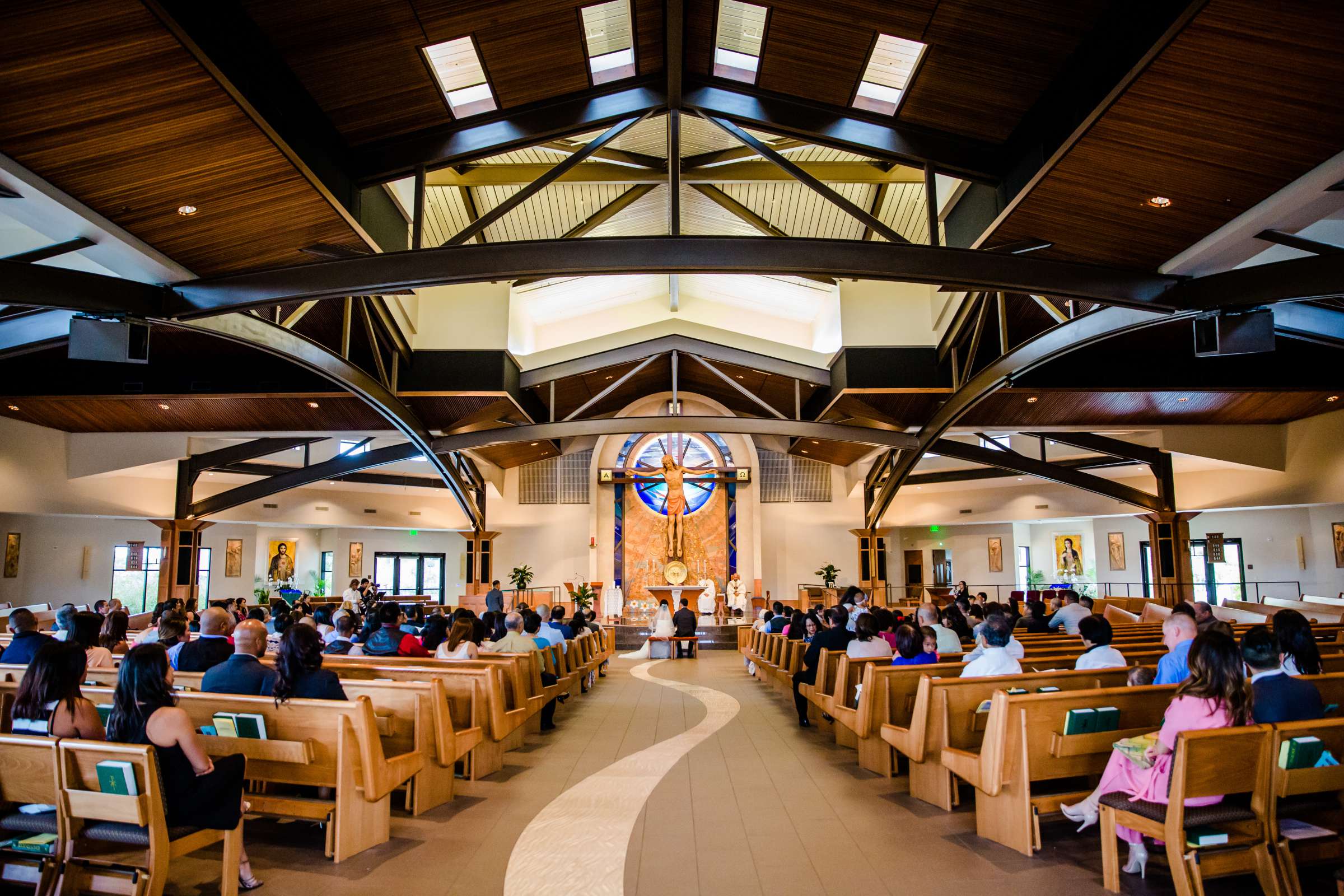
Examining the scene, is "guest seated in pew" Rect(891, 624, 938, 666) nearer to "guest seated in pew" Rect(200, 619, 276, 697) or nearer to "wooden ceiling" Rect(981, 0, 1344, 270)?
"wooden ceiling" Rect(981, 0, 1344, 270)

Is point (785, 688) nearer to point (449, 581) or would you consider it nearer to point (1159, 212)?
point (1159, 212)

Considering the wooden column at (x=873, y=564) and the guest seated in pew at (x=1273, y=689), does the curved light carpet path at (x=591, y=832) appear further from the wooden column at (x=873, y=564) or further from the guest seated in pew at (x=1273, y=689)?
the wooden column at (x=873, y=564)

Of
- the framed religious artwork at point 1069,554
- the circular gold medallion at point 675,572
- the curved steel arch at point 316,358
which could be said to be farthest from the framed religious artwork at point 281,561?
the framed religious artwork at point 1069,554

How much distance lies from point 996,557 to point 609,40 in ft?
62.5

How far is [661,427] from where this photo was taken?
1386 centimetres

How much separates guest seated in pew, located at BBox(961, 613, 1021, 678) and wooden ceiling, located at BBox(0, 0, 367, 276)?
524 cm

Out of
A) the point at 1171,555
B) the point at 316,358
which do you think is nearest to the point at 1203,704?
the point at 316,358

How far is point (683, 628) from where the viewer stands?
48.4 ft

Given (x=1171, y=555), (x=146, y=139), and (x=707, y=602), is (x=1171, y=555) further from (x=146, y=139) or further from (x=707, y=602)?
(x=146, y=139)

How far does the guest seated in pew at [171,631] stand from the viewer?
5605 mm

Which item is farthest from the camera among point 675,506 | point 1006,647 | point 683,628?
point 675,506

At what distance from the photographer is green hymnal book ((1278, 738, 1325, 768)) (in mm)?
3287

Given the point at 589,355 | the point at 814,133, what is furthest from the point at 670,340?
the point at 814,133

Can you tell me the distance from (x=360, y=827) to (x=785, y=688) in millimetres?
6513
